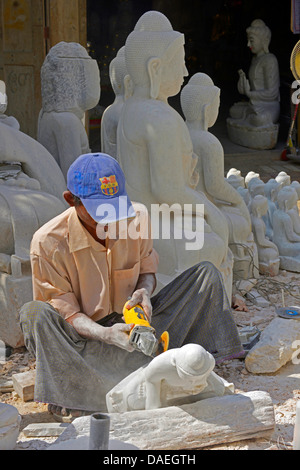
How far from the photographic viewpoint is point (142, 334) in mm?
2852

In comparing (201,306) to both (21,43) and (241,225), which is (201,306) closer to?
(241,225)

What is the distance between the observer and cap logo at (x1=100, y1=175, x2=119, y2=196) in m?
2.96

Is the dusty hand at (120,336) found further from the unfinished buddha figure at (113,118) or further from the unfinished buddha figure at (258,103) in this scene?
the unfinished buddha figure at (258,103)

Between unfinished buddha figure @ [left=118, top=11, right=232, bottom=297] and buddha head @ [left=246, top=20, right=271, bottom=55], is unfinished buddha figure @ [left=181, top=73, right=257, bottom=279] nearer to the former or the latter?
unfinished buddha figure @ [left=118, top=11, right=232, bottom=297]

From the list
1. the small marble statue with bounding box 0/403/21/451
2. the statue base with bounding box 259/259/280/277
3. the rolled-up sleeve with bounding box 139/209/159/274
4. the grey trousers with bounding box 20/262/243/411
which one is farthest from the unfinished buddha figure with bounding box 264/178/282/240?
the small marble statue with bounding box 0/403/21/451

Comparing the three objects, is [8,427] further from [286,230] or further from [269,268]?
[286,230]

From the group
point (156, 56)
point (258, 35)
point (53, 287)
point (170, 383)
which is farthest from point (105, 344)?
point (258, 35)

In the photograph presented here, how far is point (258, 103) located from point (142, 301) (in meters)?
9.48

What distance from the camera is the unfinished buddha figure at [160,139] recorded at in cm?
422

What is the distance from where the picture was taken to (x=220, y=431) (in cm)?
288

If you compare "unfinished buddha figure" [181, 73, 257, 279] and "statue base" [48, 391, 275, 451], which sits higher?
"unfinished buddha figure" [181, 73, 257, 279]

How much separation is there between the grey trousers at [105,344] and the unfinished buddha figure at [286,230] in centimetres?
247

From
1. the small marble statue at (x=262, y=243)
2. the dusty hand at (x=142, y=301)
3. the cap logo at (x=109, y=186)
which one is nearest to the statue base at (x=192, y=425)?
the dusty hand at (x=142, y=301)

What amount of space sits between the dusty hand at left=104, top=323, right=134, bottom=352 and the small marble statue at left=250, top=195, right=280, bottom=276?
2.89m
